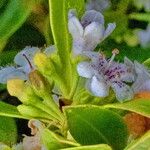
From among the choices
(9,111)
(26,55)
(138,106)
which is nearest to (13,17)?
(26,55)

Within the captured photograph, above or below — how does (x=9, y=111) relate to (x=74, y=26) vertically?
below

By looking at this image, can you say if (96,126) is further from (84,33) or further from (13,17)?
(13,17)

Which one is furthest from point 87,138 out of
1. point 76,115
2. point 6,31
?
point 6,31

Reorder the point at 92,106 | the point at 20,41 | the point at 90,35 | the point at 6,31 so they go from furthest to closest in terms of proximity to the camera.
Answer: the point at 20,41 → the point at 6,31 → the point at 90,35 → the point at 92,106

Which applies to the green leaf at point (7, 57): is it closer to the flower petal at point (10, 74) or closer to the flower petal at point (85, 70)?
the flower petal at point (10, 74)

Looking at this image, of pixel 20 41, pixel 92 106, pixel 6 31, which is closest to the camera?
pixel 92 106

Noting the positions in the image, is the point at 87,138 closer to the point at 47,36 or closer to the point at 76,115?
the point at 76,115

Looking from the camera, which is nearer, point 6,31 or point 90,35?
point 90,35
